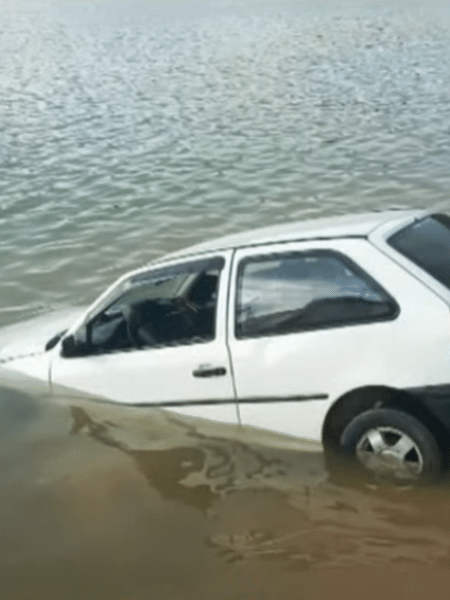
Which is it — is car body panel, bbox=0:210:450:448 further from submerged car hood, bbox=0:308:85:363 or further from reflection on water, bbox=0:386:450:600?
submerged car hood, bbox=0:308:85:363

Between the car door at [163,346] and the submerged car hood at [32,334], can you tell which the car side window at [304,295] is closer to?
the car door at [163,346]

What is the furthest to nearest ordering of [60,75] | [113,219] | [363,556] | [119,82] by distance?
[60,75] → [119,82] → [113,219] → [363,556]

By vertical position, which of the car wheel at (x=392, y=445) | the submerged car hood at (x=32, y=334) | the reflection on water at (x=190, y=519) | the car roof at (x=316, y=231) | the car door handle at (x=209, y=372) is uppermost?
the car roof at (x=316, y=231)

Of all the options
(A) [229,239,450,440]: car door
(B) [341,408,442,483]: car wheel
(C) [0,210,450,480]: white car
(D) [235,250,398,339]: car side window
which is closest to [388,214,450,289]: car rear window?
(C) [0,210,450,480]: white car

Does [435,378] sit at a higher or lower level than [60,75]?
lower

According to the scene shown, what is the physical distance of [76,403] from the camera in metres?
7.29

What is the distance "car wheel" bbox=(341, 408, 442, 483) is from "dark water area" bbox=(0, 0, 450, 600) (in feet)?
0.49

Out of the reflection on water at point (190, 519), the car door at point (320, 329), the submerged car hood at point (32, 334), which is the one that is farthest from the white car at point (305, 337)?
the submerged car hood at point (32, 334)

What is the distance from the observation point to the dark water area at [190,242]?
212 inches

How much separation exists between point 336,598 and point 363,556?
441 mm

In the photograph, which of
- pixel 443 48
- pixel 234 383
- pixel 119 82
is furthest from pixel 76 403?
Result: pixel 443 48

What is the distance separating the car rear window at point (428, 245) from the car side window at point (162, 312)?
1.33 m

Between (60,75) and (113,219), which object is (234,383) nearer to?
(113,219)

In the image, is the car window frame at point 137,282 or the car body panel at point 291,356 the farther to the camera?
the car window frame at point 137,282
